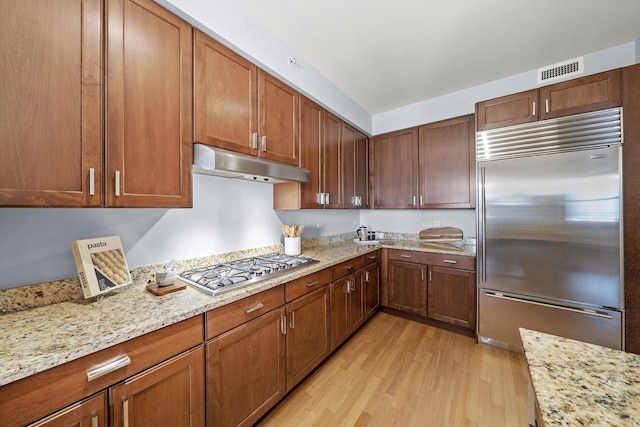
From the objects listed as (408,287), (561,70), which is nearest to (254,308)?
(408,287)

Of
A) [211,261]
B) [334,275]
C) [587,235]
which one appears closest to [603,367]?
[334,275]

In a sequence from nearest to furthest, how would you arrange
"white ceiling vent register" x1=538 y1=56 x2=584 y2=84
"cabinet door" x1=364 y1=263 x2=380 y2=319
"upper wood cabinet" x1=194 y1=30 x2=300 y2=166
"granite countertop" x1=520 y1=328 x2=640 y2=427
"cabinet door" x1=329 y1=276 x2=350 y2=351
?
"granite countertop" x1=520 y1=328 x2=640 y2=427
"upper wood cabinet" x1=194 y1=30 x2=300 y2=166
"cabinet door" x1=329 y1=276 x2=350 y2=351
"white ceiling vent register" x1=538 y1=56 x2=584 y2=84
"cabinet door" x1=364 y1=263 x2=380 y2=319

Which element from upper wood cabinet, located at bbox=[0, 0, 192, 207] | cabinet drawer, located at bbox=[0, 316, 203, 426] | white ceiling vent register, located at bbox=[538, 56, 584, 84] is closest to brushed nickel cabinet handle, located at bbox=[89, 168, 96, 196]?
upper wood cabinet, located at bbox=[0, 0, 192, 207]

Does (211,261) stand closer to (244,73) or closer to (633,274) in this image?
(244,73)

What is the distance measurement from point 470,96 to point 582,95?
104 centimetres

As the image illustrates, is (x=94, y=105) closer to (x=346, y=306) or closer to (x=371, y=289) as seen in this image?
(x=346, y=306)

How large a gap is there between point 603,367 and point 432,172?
8.39 feet

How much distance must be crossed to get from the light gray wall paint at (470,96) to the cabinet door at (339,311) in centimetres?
241

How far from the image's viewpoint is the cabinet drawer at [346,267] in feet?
6.94

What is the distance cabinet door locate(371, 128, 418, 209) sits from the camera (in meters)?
3.12

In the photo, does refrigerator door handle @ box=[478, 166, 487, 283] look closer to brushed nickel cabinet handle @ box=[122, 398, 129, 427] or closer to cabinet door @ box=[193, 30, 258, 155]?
cabinet door @ box=[193, 30, 258, 155]

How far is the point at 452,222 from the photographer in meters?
3.08

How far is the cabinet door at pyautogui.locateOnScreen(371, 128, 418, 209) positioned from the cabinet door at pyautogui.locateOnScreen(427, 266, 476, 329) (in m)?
0.95

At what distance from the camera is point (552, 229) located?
1.99 meters
